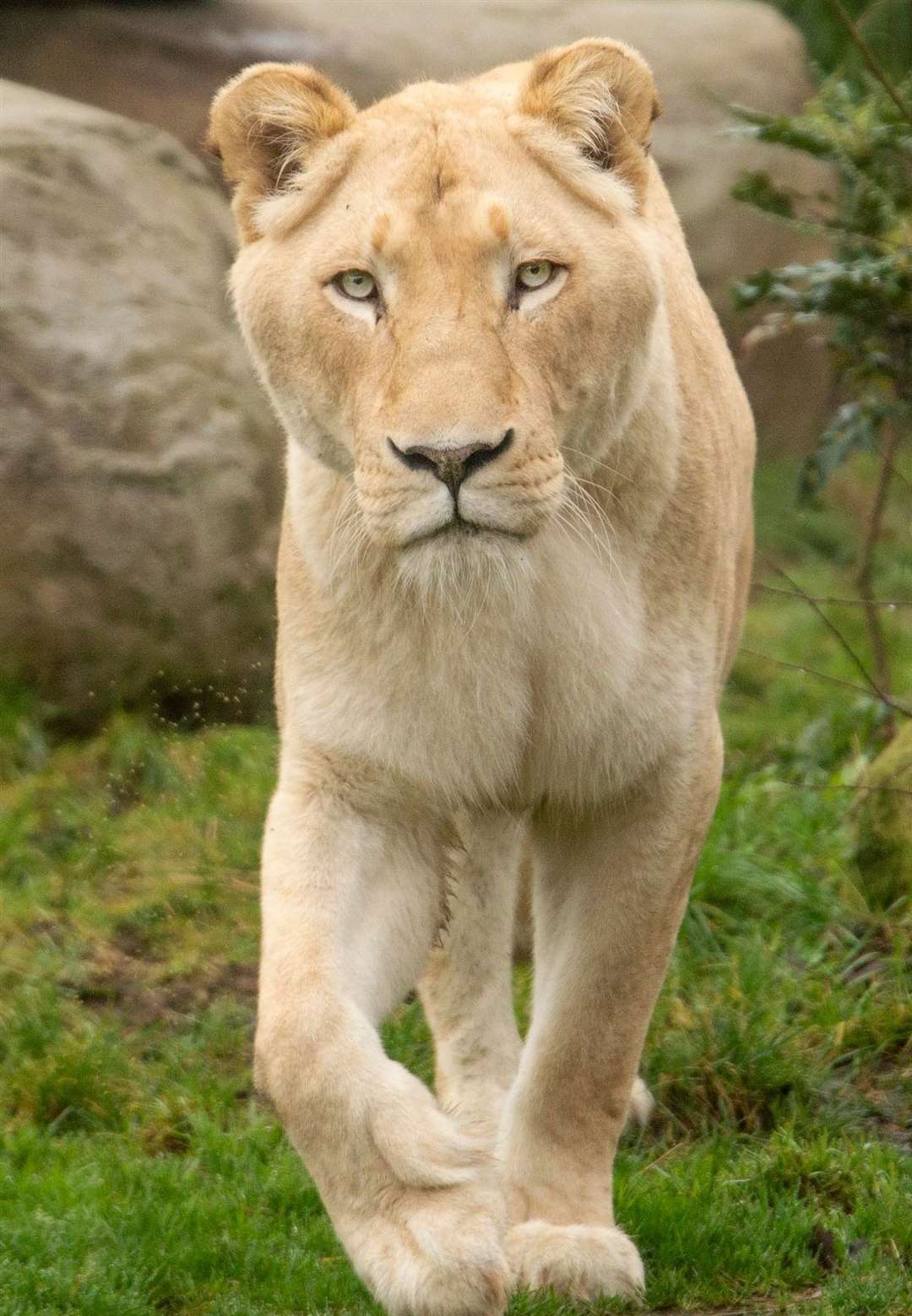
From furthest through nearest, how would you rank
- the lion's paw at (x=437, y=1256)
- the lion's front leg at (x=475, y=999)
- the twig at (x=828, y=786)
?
1. the twig at (x=828, y=786)
2. the lion's front leg at (x=475, y=999)
3. the lion's paw at (x=437, y=1256)

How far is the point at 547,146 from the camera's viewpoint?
343 centimetres

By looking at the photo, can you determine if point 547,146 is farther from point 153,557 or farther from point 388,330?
point 153,557

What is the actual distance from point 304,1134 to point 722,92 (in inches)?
338

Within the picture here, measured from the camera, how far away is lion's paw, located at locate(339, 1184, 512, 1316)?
2.89 meters

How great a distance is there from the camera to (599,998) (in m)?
3.82

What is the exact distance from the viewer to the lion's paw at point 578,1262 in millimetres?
3635

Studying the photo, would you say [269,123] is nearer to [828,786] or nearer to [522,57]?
[828,786]

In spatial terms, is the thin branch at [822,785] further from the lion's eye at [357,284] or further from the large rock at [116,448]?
the lion's eye at [357,284]

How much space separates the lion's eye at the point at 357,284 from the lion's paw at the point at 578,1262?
1.74m

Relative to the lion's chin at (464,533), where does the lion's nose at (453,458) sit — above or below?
above

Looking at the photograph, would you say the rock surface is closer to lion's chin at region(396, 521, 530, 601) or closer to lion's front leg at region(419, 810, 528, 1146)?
lion's front leg at region(419, 810, 528, 1146)

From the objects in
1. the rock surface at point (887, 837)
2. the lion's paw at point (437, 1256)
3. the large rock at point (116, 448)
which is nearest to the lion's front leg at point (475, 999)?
the rock surface at point (887, 837)

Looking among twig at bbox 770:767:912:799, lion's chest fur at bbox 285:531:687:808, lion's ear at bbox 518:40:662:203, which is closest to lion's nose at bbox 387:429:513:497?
lion's chest fur at bbox 285:531:687:808

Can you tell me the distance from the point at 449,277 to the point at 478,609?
1.97 feet
